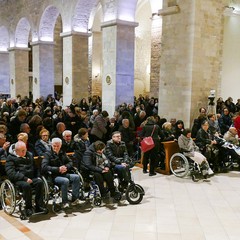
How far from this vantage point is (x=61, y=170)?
18.4 feet

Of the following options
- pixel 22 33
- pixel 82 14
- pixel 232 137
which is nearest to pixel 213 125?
pixel 232 137

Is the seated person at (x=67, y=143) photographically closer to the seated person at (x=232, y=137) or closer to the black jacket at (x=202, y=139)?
the black jacket at (x=202, y=139)

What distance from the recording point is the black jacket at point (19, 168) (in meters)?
5.30

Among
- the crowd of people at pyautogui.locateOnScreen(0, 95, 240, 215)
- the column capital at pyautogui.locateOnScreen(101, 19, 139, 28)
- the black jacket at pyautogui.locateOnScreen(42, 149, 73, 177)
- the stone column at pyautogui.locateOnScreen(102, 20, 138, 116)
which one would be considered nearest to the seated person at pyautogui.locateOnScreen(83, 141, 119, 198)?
the crowd of people at pyautogui.locateOnScreen(0, 95, 240, 215)

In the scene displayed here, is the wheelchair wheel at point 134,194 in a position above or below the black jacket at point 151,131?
below

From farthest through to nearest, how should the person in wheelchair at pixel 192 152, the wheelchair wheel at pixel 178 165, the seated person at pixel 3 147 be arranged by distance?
1. the wheelchair wheel at pixel 178 165
2. the person in wheelchair at pixel 192 152
3. the seated person at pixel 3 147

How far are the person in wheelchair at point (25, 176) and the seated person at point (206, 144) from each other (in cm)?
432

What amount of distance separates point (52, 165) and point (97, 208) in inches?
43.0

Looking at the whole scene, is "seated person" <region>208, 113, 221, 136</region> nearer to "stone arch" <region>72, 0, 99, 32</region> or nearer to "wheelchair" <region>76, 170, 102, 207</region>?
"wheelchair" <region>76, 170, 102, 207</region>

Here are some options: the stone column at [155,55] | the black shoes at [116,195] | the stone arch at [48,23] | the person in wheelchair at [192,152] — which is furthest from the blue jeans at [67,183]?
the stone arch at [48,23]

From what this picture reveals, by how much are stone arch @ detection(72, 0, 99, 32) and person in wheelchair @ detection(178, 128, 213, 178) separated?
1024 centimetres

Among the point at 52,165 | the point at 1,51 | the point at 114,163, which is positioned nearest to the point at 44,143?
the point at 52,165

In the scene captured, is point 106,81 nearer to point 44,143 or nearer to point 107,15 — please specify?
point 107,15

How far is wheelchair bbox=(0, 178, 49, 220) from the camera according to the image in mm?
5270
